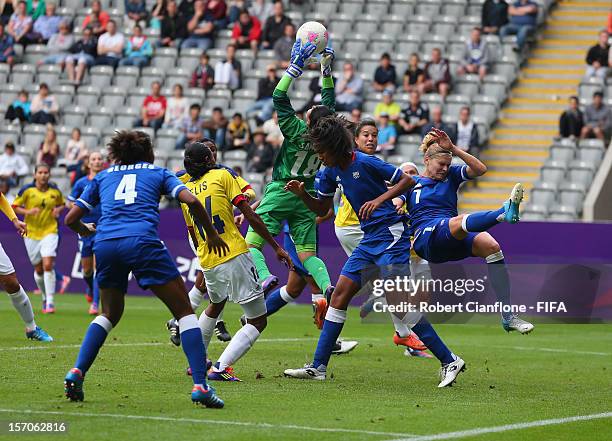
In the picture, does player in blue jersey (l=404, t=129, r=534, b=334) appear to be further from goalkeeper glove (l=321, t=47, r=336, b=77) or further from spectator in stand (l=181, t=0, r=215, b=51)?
spectator in stand (l=181, t=0, r=215, b=51)

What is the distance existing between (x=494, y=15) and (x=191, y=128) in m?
6.62

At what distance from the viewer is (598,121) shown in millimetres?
23094

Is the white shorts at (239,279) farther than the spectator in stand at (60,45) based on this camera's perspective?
No

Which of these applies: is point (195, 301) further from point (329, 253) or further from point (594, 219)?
point (594, 219)

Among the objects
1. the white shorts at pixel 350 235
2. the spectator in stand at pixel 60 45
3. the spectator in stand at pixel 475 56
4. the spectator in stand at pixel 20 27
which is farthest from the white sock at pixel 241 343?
the spectator in stand at pixel 20 27

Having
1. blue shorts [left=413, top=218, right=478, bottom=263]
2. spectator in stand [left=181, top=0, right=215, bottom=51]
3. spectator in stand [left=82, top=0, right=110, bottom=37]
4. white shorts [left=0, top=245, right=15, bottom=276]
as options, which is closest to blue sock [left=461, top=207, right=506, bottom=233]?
blue shorts [left=413, top=218, right=478, bottom=263]

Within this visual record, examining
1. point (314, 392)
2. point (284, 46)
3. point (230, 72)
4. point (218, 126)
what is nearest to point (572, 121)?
point (284, 46)

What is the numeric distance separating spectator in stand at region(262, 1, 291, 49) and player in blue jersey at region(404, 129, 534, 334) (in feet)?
52.2

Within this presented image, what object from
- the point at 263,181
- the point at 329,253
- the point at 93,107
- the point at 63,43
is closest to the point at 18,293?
the point at 329,253

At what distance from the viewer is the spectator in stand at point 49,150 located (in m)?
26.5

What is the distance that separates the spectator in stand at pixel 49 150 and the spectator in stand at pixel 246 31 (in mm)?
4504

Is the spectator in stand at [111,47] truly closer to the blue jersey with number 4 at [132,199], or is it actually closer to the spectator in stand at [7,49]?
the spectator in stand at [7,49]

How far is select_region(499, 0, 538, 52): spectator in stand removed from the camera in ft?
84.7

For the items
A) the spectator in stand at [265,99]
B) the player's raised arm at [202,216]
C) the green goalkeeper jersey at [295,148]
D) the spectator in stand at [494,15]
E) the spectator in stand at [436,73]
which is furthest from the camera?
the spectator in stand at [265,99]
